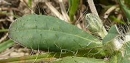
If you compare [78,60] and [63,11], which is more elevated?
[63,11]

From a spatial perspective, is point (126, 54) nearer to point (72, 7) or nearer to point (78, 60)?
point (78, 60)

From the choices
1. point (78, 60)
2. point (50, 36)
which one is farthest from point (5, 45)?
point (78, 60)

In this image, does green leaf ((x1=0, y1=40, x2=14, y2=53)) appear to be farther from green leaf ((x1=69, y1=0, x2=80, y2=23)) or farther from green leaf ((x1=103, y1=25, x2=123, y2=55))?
green leaf ((x1=103, y1=25, x2=123, y2=55))

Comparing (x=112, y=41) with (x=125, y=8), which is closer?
(x=112, y=41)

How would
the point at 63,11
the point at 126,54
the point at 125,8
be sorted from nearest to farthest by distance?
the point at 126,54, the point at 125,8, the point at 63,11

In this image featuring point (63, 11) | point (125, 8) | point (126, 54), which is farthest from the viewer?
point (63, 11)

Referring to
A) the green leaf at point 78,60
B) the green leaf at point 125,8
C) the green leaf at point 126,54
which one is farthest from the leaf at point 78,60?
the green leaf at point 125,8

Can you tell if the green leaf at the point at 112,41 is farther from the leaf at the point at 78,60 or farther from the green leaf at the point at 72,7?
the green leaf at the point at 72,7

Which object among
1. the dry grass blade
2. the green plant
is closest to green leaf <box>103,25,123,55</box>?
the green plant
